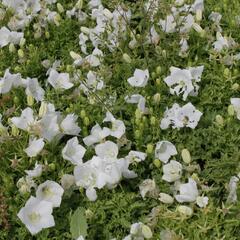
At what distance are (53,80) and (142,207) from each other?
1.16 metres

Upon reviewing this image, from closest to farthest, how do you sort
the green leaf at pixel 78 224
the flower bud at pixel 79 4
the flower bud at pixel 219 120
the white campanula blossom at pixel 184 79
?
the green leaf at pixel 78 224 → the flower bud at pixel 219 120 → the white campanula blossom at pixel 184 79 → the flower bud at pixel 79 4

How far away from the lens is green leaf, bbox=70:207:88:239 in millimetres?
3220

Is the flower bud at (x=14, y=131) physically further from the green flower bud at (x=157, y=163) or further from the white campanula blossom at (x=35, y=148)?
the green flower bud at (x=157, y=163)

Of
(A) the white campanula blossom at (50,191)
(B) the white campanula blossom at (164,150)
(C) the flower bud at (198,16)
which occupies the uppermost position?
(C) the flower bud at (198,16)

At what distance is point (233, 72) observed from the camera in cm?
399

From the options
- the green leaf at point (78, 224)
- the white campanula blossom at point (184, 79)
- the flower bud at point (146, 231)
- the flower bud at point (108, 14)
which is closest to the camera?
the flower bud at point (146, 231)

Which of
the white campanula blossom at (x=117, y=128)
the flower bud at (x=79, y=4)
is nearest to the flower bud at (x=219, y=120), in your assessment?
the white campanula blossom at (x=117, y=128)

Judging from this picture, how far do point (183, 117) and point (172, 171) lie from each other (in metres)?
0.41

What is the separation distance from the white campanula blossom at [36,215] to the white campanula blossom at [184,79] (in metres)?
1.11

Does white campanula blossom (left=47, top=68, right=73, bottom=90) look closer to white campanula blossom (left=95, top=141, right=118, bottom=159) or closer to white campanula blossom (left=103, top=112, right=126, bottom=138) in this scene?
white campanula blossom (left=103, top=112, right=126, bottom=138)

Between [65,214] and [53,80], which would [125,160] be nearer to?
[65,214]

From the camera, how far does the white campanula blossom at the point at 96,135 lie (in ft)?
12.0

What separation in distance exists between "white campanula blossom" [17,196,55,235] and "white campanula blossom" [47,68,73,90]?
1.01m

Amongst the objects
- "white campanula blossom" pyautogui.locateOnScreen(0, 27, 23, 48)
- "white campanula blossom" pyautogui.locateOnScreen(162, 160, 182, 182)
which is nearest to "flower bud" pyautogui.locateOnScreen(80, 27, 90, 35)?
"white campanula blossom" pyautogui.locateOnScreen(0, 27, 23, 48)
